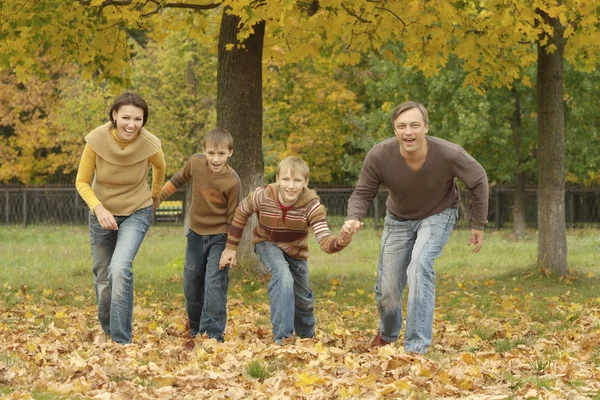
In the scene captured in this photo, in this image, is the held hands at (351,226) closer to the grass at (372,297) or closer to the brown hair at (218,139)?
the grass at (372,297)

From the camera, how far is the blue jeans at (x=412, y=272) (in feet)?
22.7

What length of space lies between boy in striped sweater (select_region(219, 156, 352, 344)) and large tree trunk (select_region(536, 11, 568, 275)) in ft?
22.0

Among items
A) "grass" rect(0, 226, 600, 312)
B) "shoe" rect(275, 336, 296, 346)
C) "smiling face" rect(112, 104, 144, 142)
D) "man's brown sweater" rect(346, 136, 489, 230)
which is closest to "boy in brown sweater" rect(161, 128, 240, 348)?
"smiling face" rect(112, 104, 144, 142)

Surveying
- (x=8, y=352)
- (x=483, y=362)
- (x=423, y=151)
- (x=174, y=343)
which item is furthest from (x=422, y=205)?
(x=8, y=352)

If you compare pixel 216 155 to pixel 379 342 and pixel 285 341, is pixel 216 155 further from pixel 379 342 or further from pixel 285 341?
pixel 379 342

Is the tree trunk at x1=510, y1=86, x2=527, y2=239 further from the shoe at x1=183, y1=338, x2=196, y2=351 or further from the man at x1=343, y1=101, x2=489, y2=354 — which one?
the shoe at x1=183, y1=338, x2=196, y2=351

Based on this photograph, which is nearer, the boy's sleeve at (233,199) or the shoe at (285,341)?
the shoe at (285,341)

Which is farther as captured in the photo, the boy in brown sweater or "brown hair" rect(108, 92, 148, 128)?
the boy in brown sweater

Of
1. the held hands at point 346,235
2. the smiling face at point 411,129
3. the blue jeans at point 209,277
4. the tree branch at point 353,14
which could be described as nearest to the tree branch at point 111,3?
the tree branch at point 353,14

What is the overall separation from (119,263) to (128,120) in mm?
1029

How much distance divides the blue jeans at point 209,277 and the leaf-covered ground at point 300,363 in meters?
0.26

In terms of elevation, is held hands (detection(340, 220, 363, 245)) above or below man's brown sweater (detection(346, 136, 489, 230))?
below

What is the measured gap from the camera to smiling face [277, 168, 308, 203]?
23.2 ft

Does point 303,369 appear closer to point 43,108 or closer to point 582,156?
point 582,156
